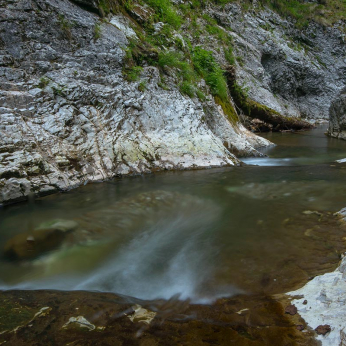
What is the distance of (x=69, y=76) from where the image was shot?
6.38 metres

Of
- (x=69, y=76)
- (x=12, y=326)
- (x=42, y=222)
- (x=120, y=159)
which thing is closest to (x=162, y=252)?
(x=12, y=326)

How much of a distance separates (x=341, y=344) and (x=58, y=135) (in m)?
5.39

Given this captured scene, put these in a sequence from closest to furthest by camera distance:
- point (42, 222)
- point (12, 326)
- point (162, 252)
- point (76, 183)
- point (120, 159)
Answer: point (12, 326) < point (162, 252) < point (42, 222) < point (76, 183) < point (120, 159)

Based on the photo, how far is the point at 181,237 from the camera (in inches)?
133

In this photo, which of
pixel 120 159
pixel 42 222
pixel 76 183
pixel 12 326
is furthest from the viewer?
pixel 120 159

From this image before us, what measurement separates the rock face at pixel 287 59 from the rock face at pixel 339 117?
20.9 feet

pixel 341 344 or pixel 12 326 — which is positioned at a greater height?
pixel 341 344

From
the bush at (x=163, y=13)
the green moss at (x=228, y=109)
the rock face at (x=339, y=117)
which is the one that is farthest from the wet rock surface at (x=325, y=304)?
the rock face at (x=339, y=117)

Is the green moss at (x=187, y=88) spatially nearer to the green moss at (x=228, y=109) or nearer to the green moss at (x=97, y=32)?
the green moss at (x=228, y=109)

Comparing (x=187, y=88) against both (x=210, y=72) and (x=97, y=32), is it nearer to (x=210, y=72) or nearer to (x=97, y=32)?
(x=210, y=72)

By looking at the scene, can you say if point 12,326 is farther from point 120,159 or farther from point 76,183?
point 120,159

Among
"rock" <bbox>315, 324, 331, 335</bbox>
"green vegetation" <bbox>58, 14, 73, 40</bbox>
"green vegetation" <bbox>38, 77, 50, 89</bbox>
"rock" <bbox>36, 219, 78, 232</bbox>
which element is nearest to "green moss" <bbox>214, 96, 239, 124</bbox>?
"green vegetation" <bbox>58, 14, 73, 40</bbox>

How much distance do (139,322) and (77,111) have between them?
5096 mm

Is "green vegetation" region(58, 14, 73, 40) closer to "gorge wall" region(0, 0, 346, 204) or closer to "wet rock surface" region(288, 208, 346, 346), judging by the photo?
"gorge wall" region(0, 0, 346, 204)
